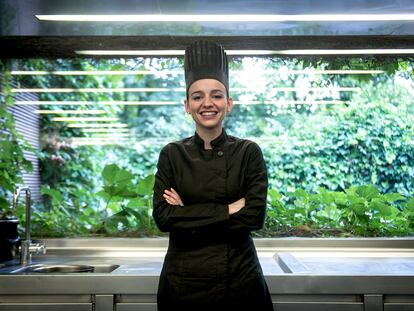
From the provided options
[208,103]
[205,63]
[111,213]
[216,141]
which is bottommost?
[111,213]

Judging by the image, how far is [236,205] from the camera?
1359 mm

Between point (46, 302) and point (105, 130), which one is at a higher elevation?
point (105, 130)

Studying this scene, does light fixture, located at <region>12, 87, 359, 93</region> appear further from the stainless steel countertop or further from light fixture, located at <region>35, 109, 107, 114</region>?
the stainless steel countertop

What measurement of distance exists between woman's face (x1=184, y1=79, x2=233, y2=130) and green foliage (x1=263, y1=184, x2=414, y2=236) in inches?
41.2

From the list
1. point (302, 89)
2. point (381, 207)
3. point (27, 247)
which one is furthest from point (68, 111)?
point (381, 207)

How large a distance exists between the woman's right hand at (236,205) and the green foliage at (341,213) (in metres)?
1.00

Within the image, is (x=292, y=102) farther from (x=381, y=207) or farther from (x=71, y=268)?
(x=71, y=268)

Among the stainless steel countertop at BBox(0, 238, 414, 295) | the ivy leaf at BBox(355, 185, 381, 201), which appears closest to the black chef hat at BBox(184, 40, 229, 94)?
the stainless steel countertop at BBox(0, 238, 414, 295)

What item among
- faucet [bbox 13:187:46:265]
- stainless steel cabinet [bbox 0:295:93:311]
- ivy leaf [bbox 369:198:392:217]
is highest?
ivy leaf [bbox 369:198:392:217]

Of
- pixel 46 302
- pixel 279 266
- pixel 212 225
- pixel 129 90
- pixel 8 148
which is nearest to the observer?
pixel 212 225

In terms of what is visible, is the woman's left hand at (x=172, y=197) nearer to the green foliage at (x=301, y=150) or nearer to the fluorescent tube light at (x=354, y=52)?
the green foliage at (x=301, y=150)

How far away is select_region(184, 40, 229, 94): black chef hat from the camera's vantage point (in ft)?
4.71

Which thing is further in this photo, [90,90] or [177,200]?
[90,90]

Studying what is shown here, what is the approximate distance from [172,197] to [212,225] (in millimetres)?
150
